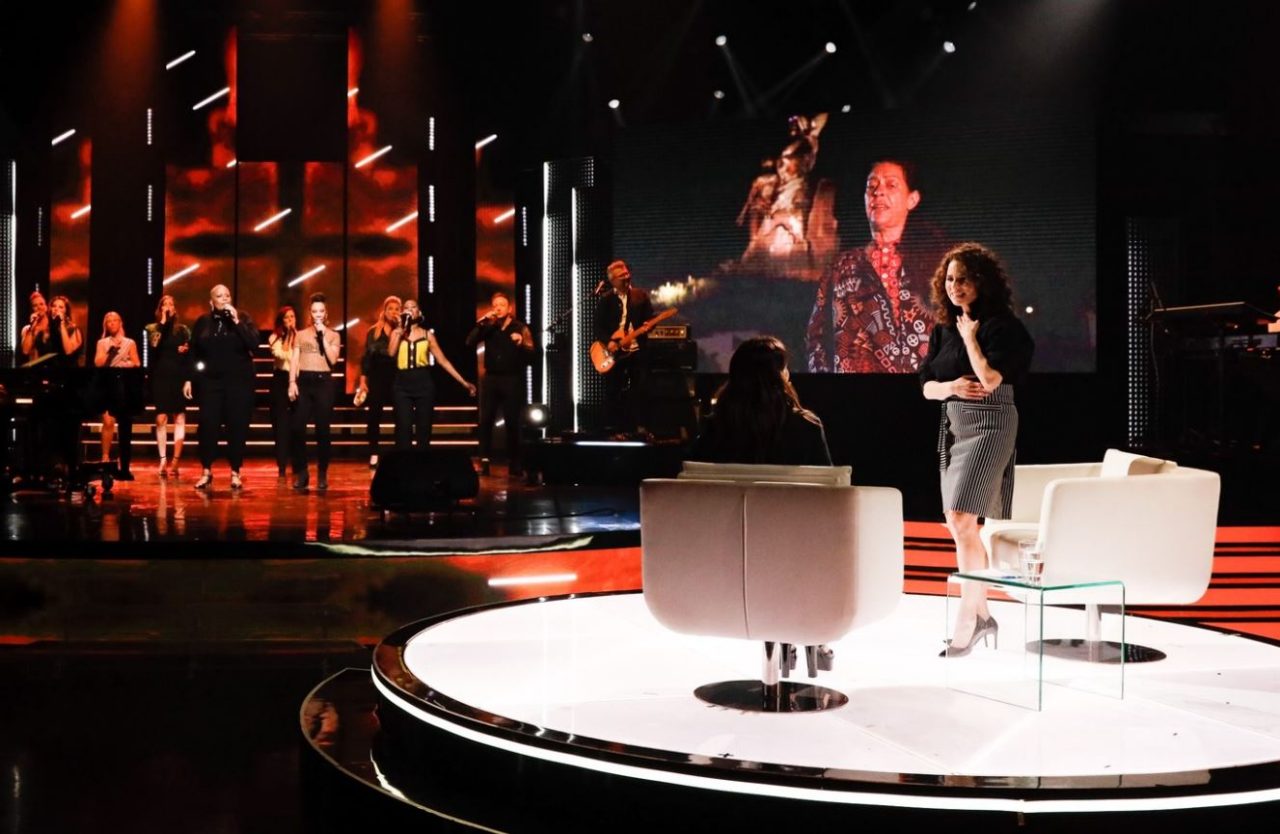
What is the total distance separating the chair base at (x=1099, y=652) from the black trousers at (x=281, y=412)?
6.22 m

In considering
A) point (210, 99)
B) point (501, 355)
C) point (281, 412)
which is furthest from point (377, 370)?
point (501, 355)

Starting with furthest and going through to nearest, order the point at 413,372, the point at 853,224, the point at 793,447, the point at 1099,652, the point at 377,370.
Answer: the point at 377,370 < the point at 853,224 < the point at 413,372 < the point at 1099,652 < the point at 793,447

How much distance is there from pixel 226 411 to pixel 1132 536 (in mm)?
6563

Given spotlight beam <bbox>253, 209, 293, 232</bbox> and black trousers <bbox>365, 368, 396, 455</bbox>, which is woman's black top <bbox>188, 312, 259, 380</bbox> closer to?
black trousers <bbox>365, 368, 396, 455</bbox>

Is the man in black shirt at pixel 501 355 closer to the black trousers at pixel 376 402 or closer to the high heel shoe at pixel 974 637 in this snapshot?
the black trousers at pixel 376 402

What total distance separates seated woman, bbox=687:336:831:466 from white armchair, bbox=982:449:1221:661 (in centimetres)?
104

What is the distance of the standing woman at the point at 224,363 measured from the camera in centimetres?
870

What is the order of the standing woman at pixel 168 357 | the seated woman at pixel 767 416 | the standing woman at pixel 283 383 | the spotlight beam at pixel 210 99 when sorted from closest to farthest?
the seated woman at pixel 767 416 < the standing woman at pixel 283 383 < the standing woman at pixel 168 357 < the spotlight beam at pixel 210 99

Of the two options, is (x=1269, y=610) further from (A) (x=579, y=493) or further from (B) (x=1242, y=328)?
(A) (x=579, y=493)

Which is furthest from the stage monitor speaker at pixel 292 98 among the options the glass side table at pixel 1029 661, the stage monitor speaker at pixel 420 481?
the glass side table at pixel 1029 661

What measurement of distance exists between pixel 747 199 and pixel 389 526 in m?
5.43

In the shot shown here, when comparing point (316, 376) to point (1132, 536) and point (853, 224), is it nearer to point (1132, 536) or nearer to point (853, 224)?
point (853, 224)

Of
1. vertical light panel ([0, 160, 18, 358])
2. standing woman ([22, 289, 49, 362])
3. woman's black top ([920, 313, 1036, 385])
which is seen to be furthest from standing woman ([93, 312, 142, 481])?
woman's black top ([920, 313, 1036, 385])

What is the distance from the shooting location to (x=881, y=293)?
34.8 ft
